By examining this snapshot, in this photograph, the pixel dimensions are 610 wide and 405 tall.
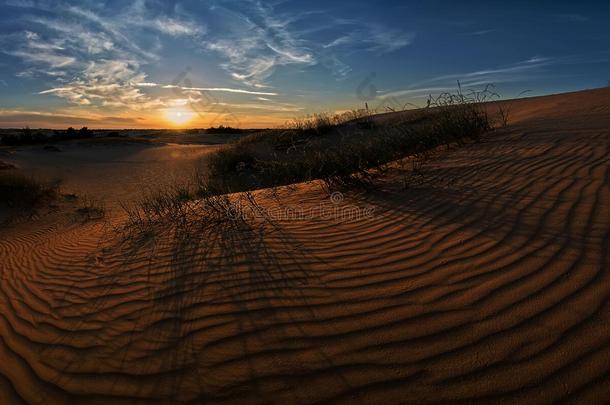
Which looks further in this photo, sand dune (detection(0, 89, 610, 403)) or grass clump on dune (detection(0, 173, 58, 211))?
grass clump on dune (detection(0, 173, 58, 211))

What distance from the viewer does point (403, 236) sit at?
333 centimetres

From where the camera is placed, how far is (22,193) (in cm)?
804

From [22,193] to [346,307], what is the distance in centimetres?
880

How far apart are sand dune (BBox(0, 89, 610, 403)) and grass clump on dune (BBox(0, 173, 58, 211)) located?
4.58 metres

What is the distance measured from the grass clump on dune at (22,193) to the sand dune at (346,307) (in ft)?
15.0

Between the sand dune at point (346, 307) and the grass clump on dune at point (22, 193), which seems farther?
the grass clump on dune at point (22, 193)

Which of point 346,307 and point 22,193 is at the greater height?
point 22,193

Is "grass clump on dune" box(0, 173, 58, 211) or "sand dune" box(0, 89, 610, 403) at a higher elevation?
"grass clump on dune" box(0, 173, 58, 211)

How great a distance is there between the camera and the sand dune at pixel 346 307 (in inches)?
72.5

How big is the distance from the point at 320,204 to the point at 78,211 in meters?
5.92

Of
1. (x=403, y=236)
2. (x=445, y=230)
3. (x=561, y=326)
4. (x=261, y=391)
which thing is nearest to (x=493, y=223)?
(x=445, y=230)

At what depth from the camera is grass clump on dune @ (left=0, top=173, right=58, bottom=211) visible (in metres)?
7.79

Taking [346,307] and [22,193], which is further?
[22,193]

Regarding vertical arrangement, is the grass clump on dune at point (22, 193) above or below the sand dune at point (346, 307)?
above
